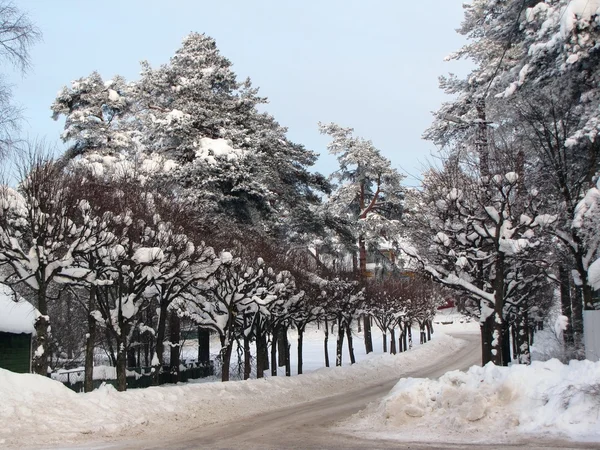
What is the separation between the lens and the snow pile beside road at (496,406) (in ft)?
33.3

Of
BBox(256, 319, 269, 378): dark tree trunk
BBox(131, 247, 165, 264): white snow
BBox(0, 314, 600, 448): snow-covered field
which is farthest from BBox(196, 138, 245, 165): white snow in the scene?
BBox(0, 314, 600, 448): snow-covered field

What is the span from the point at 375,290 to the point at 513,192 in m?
24.0

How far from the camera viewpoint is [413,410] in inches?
493

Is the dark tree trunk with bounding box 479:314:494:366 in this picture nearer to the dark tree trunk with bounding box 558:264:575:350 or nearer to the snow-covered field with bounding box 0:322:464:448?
the dark tree trunk with bounding box 558:264:575:350

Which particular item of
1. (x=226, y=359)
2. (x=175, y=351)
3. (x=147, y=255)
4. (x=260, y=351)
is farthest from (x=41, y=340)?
(x=260, y=351)

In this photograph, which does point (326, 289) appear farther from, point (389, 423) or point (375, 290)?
point (389, 423)

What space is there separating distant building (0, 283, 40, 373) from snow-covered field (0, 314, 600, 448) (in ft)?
27.2

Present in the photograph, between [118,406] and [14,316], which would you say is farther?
[14,316]

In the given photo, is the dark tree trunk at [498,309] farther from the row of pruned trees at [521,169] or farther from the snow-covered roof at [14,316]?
the snow-covered roof at [14,316]

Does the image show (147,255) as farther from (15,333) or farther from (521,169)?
(521,169)

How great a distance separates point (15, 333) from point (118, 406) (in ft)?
34.3

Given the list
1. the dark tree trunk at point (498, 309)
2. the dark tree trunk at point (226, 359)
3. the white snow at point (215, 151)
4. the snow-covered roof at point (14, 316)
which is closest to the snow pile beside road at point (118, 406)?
the dark tree trunk at point (226, 359)

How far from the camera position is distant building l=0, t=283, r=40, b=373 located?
22.7 metres

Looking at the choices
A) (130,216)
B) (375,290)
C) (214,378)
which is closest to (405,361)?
(375,290)
